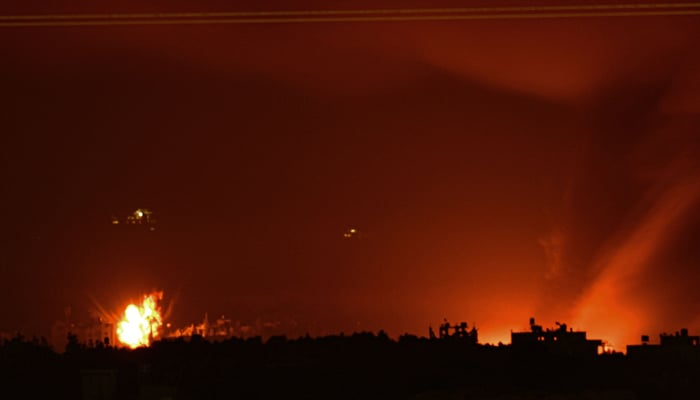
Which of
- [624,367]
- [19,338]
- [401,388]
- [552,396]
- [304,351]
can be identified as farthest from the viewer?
[19,338]

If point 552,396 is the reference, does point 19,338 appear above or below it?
above

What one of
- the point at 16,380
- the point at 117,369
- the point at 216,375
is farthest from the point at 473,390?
the point at 16,380

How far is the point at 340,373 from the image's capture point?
4631cm

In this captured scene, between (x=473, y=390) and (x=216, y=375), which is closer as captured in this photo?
(x=473, y=390)

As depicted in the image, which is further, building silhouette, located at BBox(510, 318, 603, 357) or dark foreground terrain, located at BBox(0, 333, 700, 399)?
building silhouette, located at BBox(510, 318, 603, 357)

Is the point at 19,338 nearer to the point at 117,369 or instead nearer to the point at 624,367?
the point at 117,369

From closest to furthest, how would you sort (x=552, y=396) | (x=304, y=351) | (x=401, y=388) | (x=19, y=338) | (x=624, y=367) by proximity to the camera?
(x=552, y=396)
(x=401, y=388)
(x=624, y=367)
(x=304, y=351)
(x=19, y=338)

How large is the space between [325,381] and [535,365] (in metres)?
7.21

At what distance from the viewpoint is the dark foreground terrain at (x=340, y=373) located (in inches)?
1682

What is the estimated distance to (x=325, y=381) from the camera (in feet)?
149

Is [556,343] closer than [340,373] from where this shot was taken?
No

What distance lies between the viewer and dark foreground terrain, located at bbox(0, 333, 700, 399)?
140ft

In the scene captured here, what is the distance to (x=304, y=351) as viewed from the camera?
2031 inches

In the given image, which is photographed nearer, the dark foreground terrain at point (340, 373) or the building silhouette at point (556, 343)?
the dark foreground terrain at point (340, 373)
